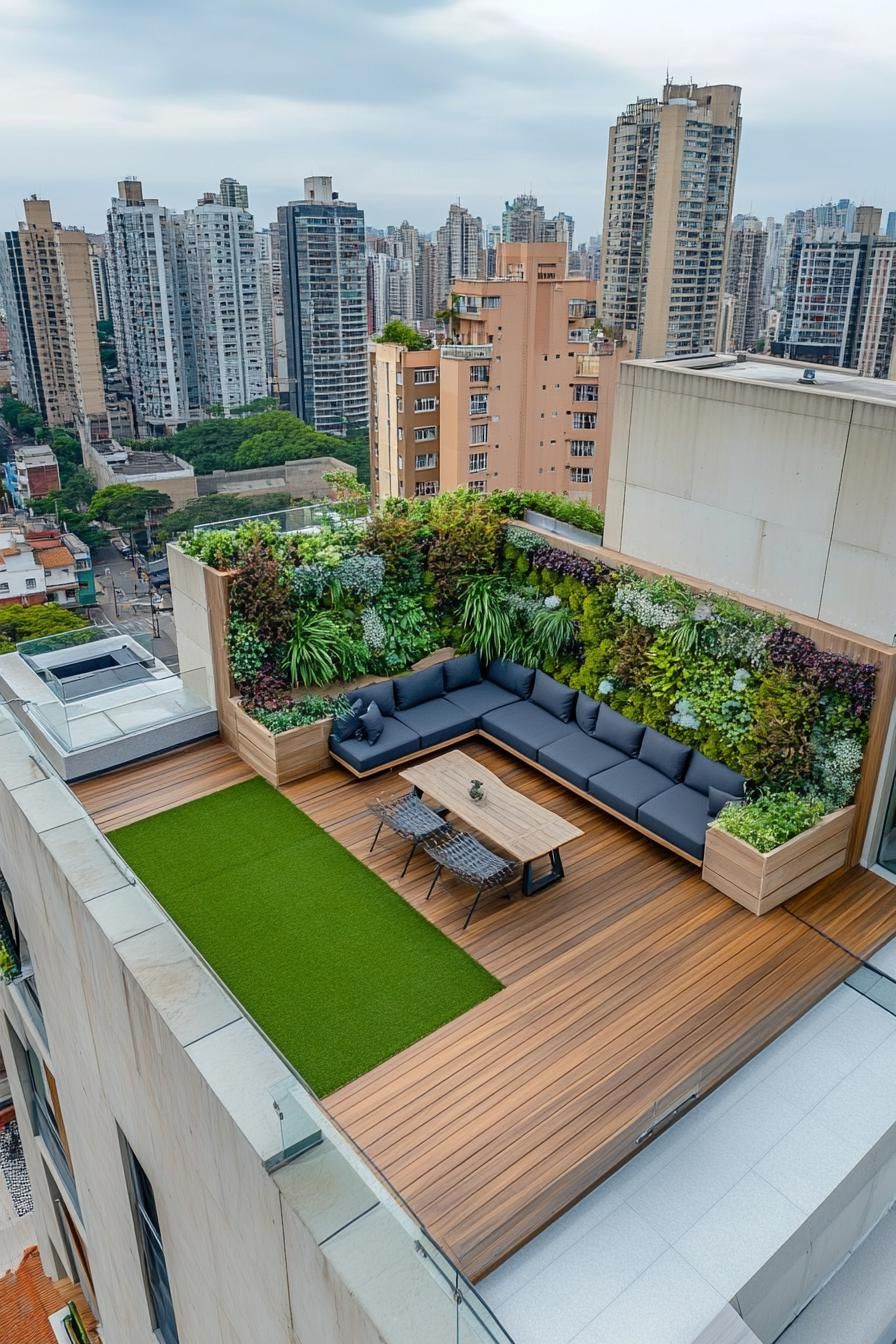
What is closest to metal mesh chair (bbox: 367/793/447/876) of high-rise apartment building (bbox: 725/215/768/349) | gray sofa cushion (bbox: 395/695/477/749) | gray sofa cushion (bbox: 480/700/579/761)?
gray sofa cushion (bbox: 395/695/477/749)

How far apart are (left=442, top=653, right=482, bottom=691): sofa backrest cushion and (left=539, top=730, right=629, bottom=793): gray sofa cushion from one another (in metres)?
1.37

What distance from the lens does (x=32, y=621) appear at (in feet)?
125

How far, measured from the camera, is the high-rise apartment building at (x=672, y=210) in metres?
44.5

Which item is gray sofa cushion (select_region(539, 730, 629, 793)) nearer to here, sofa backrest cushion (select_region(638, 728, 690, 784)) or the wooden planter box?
sofa backrest cushion (select_region(638, 728, 690, 784))

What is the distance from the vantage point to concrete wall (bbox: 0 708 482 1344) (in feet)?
10.2

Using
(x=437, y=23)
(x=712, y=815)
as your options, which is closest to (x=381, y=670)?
(x=712, y=815)

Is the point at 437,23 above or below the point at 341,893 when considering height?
above

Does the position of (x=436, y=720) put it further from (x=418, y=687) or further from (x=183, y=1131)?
(x=183, y=1131)

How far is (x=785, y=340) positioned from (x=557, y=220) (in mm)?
41282

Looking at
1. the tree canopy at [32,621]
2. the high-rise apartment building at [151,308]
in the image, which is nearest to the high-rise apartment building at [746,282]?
the high-rise apartment building at [151,308]

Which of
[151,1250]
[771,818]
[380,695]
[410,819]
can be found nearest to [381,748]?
[380,695]

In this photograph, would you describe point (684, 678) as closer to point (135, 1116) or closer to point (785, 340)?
point (135, 1116)

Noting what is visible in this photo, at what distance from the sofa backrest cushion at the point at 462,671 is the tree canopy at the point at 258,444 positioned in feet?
156

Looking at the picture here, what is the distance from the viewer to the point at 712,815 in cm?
705
